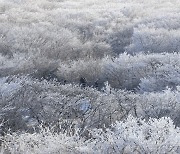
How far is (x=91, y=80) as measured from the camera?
49.1 feet

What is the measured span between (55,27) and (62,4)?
10.0 m

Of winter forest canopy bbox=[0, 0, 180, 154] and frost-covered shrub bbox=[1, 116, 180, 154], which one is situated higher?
frost-covered shrub bbox=[1, 116, 180, 154]

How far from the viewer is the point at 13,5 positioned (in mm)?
29859

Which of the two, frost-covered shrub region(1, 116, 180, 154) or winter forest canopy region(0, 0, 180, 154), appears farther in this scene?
winter forest canopy region(0, 0, 180, 154)

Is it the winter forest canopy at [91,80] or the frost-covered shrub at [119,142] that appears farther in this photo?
the winter forest canopy at [91,80]

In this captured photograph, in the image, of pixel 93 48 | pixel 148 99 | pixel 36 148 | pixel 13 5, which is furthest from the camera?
pixel 13 5

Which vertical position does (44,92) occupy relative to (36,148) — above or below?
below

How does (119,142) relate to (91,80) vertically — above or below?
above

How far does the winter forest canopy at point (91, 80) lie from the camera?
6680mm

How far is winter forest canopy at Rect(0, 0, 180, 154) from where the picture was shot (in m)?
6.68

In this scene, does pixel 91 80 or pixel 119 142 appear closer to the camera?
pixel 119 142

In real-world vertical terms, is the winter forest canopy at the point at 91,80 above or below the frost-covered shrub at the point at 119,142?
below

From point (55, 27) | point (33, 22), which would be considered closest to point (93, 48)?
point (55, 27)

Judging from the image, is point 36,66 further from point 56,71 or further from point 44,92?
A: point 44,92
